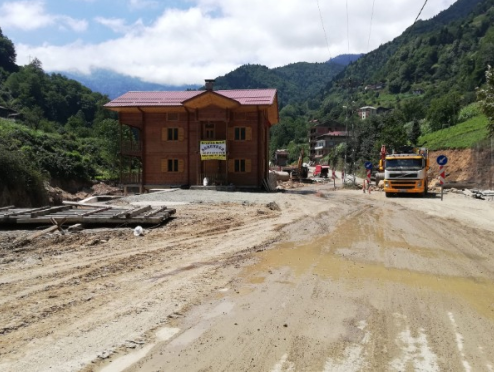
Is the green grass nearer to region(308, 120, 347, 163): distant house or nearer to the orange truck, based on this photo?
the orange truck

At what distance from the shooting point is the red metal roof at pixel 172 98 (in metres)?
32.2

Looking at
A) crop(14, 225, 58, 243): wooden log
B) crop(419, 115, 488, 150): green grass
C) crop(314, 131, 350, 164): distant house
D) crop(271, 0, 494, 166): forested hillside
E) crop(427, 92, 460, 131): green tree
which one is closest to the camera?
crop(14, 225, 58, 243): wooden log

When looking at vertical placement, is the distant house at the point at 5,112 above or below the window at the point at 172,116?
above

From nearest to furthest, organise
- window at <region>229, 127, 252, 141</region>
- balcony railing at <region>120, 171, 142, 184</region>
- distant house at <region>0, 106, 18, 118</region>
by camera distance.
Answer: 1. window at <region>229, 127, 252, 141</region>
2. balcony railing at <region>120, 171, 142, 184</region>
3. distant house at <region>0, 106, 18, 118</region>

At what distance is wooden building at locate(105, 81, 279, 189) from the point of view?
32.1m

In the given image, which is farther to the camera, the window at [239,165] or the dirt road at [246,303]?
the window at [239,165]

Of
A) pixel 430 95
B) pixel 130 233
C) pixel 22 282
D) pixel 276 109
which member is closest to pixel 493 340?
pixel 22 282

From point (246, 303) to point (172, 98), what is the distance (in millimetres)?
30694

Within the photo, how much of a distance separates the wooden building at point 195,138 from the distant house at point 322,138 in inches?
3556

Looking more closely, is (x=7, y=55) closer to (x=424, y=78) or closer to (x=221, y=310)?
(x=424, y=78)

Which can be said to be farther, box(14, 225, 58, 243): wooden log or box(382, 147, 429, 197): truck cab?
box(382, 147, 429, 197): truck cab

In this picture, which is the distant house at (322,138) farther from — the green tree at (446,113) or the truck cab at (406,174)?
the truck cab at (406,174)

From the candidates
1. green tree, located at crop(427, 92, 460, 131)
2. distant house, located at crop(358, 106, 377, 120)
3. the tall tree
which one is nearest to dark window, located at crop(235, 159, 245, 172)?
green tree, located at crop(427, 92, 460, 131)

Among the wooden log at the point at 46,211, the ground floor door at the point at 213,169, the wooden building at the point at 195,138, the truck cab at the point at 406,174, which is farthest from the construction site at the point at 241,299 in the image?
the wooden building at the point at 195,138
